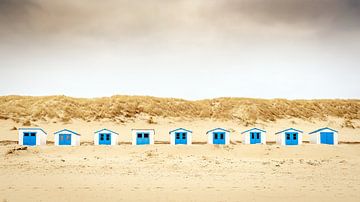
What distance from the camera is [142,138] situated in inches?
1752

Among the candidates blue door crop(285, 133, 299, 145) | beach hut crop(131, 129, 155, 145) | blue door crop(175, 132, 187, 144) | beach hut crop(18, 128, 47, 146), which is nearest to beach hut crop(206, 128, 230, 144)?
blue door crop(175, 132, 187, 144)

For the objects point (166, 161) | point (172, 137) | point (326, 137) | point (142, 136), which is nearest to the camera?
point (166, 161)

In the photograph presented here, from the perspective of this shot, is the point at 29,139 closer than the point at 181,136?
Yes

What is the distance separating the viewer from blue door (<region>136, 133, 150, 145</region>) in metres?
44.3

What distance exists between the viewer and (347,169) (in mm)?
29031

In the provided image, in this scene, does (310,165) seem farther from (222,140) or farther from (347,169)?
(222,140)

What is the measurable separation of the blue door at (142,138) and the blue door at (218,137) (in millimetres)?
7819

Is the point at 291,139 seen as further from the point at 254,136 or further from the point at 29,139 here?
the point at 29,139

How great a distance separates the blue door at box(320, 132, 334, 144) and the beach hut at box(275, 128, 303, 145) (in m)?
2.73

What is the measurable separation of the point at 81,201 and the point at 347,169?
825 inches

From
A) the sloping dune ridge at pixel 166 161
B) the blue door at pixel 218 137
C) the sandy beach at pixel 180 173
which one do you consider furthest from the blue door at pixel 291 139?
the blue door at pixel 218 137

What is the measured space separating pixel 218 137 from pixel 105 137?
1319 centimetres

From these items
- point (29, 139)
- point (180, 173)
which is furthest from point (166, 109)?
point (180, 173)

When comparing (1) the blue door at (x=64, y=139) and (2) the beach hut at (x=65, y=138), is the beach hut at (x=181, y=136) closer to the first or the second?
(2) the beach hut at (x=65, y=138)
